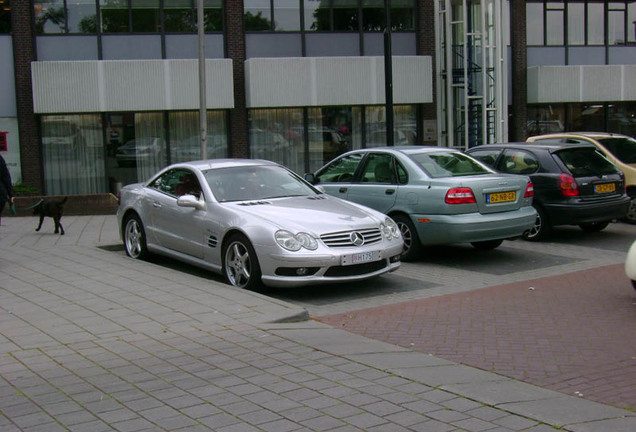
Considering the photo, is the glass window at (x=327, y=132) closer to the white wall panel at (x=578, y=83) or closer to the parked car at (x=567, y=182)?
the white wall panel at (x=578, y=83)

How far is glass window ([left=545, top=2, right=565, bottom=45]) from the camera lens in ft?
86.0

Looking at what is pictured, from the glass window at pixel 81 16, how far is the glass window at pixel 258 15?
4.44m

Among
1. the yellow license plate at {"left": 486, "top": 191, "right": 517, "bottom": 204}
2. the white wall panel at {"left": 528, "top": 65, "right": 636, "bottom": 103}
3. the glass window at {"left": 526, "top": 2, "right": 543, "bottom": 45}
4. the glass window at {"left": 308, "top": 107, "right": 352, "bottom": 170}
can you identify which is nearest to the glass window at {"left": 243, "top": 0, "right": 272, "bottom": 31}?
the glass window at {"left": 308, "top": 107, "right": 352, "bottom": 170}

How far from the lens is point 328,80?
2197 centimetres

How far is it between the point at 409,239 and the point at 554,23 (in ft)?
61.0

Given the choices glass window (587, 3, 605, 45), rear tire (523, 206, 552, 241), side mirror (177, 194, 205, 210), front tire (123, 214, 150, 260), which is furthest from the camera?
glass window (587, 3, 605, 45)

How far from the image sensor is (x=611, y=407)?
4.67 m

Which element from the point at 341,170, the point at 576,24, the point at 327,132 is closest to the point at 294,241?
the point at 341,170

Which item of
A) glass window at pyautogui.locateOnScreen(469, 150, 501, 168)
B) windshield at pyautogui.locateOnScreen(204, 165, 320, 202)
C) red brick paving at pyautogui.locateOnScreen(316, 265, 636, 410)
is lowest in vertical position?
red brick paving at pyautogui.locateOnScreen(316, 265, 636, 410)

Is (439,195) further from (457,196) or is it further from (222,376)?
(222,376)

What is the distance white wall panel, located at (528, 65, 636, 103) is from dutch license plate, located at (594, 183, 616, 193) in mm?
13649

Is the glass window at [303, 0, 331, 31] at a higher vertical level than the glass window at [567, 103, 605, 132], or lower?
higher

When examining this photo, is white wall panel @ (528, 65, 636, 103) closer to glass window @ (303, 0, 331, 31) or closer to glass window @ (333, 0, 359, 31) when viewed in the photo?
glass window @ (333, 0, 359, 31)

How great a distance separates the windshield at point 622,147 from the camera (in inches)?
570
